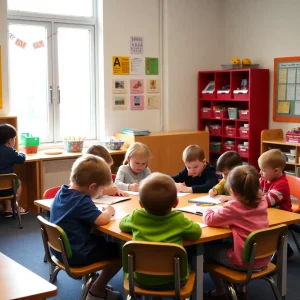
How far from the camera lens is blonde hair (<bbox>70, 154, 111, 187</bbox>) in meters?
2.87

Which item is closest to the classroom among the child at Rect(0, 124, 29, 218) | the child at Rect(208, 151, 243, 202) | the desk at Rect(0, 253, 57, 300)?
the child at Rect(0, 124, 29, 218)

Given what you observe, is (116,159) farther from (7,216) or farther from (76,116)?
(7,216)

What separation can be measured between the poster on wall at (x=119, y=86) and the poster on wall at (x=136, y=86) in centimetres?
10

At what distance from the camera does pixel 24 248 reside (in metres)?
4.54

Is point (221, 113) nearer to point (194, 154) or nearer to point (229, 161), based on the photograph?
point (194, 154)

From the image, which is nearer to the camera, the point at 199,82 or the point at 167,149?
the point at 167,149

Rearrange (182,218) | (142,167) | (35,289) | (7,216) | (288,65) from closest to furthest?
(35,289) < (182,218) < (142,167) < (7,216) < (288,65)

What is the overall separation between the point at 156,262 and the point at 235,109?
426 cm

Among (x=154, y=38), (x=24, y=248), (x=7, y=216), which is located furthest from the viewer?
(x=154, y=38)

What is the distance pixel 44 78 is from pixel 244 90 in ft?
8.04

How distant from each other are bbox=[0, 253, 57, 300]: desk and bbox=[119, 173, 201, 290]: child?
2.45 ft

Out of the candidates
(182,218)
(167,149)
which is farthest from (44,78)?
(182,218)

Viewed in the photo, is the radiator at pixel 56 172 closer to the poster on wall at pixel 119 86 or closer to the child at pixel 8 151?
the child at pixel 8 151

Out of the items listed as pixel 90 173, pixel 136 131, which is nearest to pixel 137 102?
pixel 136 131
